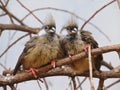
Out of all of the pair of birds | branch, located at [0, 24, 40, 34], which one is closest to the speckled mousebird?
the pair of birds

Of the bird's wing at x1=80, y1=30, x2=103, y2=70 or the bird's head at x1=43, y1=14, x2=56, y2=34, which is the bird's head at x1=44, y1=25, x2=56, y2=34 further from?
the bird's wing at x1=80, y1=30, x2=103, y2=70

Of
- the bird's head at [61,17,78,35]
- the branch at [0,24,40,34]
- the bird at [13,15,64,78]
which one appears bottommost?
the bird at [13,15,64,78]

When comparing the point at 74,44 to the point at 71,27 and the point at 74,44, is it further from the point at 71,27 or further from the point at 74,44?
the point at 71,27

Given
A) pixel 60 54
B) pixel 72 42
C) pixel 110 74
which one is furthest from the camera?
pixel 72 42

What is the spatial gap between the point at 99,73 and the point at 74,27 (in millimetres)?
338

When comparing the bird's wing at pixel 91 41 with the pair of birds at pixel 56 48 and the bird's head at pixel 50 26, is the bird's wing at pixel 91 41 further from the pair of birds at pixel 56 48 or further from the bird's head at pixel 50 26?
the bird's head at pixel 50 26

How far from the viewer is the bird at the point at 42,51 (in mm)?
1336

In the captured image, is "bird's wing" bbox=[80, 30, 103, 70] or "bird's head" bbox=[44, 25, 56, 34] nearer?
"bird's wing" bbox=[80, 30, 103, 70]

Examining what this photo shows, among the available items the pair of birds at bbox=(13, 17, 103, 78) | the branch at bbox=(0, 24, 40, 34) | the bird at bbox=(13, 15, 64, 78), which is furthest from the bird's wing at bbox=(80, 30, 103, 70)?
the branch at bbox=(0, 24, 40, 34)

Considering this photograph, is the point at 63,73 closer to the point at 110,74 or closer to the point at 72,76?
the point at 72,76

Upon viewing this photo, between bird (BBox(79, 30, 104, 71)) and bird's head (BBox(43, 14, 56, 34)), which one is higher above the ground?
bird's head (BBox(43, 14, 56, 34))

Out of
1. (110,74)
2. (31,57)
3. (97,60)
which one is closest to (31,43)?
(31,57)

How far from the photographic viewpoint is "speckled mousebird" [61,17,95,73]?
1333 mm

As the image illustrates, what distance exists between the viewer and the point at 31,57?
1.42m
